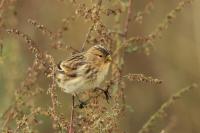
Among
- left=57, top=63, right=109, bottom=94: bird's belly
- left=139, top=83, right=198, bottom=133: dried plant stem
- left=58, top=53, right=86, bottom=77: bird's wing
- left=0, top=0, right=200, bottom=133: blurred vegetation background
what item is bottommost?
left=139, top=83, right=198, bottom=133: dried plant stem

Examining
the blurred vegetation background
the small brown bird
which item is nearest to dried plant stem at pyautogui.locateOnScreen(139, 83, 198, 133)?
the small brown bird

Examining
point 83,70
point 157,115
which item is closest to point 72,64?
point 83,70

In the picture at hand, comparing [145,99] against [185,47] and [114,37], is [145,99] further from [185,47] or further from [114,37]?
[114,37]

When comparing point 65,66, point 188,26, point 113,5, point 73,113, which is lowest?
point 73,113

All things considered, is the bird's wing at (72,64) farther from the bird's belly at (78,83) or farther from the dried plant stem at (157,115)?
the dried plant stem at (157,115)

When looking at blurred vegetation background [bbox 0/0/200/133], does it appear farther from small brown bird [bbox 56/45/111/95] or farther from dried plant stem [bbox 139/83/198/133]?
dried plant stem [bbox 139/83/198/133]

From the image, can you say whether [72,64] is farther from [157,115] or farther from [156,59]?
[156,59]

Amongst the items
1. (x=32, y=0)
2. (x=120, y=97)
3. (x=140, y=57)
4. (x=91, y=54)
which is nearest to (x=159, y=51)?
(x=140, y=57)
